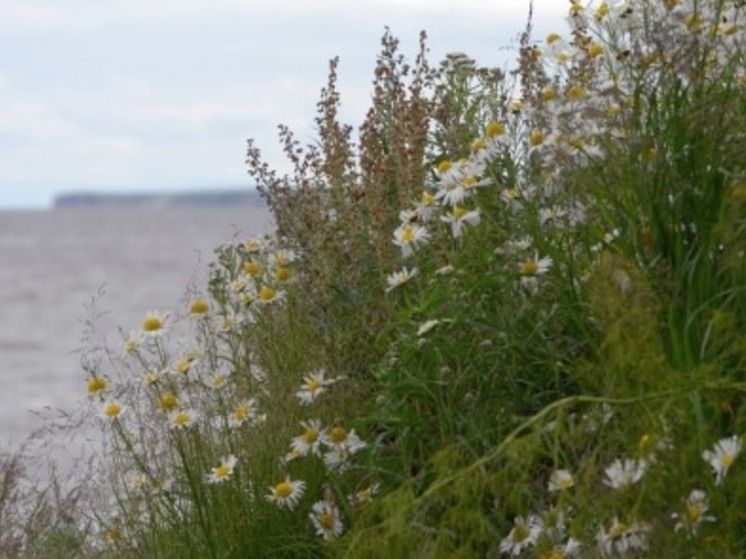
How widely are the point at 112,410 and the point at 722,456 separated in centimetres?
202

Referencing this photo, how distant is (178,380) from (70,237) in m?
67.0

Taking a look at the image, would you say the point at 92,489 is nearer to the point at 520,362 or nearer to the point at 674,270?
the point at 520,362

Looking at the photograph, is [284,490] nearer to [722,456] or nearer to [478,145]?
[478,145]

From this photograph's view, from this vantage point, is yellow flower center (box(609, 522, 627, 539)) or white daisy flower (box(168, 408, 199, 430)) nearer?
yellow flower center (box(609, 522, 627, 539))

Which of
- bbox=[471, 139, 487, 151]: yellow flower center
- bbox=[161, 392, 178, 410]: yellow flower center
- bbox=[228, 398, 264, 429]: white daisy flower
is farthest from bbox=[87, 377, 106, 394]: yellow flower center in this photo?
bbox=[471, 139, 487, 151]: yellow flower center

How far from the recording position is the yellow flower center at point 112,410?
215 inches

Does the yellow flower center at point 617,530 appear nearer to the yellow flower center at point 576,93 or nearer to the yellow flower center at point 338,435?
the yellow flower center at point 338,435

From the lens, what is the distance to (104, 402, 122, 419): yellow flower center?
547 centimetres

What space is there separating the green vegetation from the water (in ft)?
1.38

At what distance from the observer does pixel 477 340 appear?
15.8 ft

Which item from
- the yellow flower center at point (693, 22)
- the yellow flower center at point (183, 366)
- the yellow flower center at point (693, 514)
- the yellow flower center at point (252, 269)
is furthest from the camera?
the yellow flower center at point (252, 269)

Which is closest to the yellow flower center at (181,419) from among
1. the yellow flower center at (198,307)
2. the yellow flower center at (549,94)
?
the yellow flower center at (198,307)

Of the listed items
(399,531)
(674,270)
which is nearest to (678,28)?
(674,270)

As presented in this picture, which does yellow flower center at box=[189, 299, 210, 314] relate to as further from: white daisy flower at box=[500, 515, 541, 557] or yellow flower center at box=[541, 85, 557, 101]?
white daisy flower at box=[500, 515, 541, 557]
